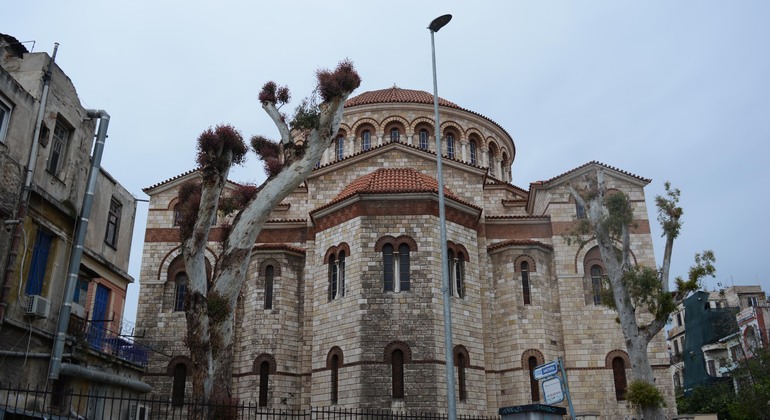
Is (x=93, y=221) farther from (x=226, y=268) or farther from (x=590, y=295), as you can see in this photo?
(x=590, y=295)

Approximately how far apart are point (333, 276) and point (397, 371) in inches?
156

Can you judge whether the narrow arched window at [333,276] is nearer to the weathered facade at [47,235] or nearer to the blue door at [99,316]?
the weathered facade at [47,235]

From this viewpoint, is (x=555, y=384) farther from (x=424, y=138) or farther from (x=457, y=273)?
(x=424, y=138)

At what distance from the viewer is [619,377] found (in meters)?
21.0

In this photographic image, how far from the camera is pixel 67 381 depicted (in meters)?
13.3

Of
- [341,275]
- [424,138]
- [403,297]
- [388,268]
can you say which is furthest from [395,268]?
[424,138]

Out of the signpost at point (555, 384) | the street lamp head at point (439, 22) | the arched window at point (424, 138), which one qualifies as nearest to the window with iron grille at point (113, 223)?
the street lamp head at point (439, 22)

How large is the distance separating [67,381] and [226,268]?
4364 mm

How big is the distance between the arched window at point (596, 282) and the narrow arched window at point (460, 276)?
4.74 m

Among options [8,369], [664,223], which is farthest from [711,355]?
[8,369]

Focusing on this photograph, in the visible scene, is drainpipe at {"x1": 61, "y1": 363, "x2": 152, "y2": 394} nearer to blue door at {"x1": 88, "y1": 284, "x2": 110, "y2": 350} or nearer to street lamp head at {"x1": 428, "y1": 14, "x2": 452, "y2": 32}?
blue door at {"x1": 88, "y1": 284, "x2": 110, "y2": 350}

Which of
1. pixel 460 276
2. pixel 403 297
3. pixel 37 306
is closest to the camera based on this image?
pixel 37 306

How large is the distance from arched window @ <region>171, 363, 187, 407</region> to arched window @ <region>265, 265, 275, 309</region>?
357cm

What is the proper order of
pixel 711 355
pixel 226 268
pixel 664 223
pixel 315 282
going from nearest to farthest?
pixel 226 268
pixel 664 223
pixel 315 282
pixel 711 355
